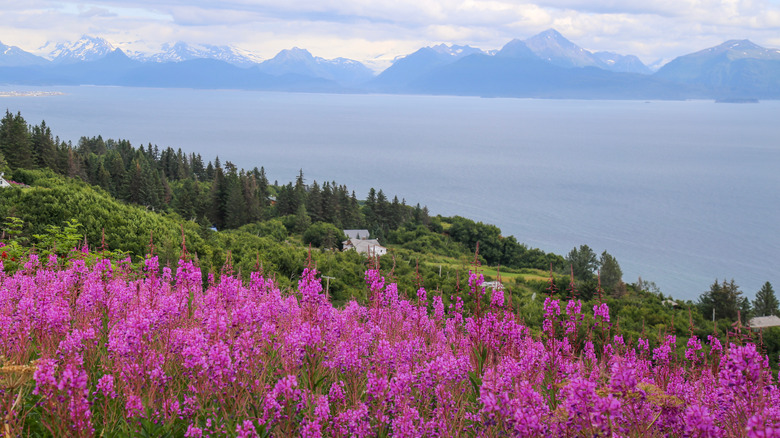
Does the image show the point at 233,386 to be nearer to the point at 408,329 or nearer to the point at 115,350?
the point at 115,350

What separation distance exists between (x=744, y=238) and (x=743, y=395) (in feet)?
318

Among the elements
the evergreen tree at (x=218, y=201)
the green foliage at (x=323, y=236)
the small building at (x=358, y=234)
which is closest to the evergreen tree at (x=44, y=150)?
the evergreen tree at (x=218, y=201)

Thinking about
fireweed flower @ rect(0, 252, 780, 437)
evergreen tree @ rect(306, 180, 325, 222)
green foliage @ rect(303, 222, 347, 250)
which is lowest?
green foliage @ rect(303, 222, 347, 250)

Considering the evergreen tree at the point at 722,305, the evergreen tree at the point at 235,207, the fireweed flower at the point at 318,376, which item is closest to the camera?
the fireweed flower at the point at 318,376

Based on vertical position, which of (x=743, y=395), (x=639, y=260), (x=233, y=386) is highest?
(x=743, y=395)

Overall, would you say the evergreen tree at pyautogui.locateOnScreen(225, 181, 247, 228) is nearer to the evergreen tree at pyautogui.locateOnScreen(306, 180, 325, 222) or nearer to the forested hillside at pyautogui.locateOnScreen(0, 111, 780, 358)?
the forested hillside at pyautogui.locateOnScreen(0, 111, 780, 358)

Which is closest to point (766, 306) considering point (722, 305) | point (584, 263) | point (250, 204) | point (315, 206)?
point (722, 305)

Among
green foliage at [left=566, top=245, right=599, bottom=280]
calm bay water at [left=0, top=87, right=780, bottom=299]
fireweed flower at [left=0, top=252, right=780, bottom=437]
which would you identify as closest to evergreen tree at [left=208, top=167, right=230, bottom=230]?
calm bay water at [left=0, top=87, right=780, bottom=299]

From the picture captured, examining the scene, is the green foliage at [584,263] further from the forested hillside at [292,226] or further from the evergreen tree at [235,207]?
the evergreen tree at [235,207]

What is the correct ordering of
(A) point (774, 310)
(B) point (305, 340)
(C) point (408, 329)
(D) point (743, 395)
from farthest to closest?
(A) point (774, 310), (C) point (408, 329), (B) point (305, 340), (D) point (743, 395)

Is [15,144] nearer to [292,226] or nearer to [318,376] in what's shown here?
[292,226]

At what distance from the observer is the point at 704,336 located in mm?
27297

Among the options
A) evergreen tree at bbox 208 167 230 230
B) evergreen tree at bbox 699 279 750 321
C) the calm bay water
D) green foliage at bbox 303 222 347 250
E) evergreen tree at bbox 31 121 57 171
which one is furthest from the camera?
the calm bay water

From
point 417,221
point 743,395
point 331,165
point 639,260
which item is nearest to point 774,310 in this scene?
point 639,260
